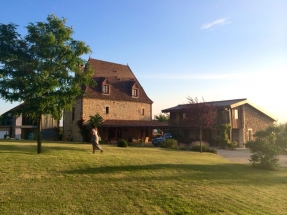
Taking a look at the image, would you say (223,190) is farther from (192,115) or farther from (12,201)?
(192,115)

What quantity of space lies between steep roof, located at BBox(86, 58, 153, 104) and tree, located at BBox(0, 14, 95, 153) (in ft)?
57.8

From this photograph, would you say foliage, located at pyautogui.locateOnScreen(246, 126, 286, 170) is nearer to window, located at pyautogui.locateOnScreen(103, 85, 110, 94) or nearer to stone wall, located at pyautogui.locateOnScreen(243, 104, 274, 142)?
stone wall, located at pyautogui.locateOnScreen(243, 104, 274, 142)

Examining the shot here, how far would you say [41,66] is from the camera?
13172 millimetres

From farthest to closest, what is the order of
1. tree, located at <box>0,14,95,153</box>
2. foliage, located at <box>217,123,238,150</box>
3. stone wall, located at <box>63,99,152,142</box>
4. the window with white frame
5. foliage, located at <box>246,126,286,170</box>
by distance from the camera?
the window with white frame < stone wall, located at <box>63,99,152,142</box> < foliage, located at <box>217,123,238,150</box> < foliage, located at <box>246,126,286,170</box> < tree, located at <box>0,14,95,153</box>

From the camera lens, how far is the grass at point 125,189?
21.6ft

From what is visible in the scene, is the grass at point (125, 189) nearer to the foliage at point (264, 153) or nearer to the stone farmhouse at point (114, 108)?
the foliage at point (264, 153)

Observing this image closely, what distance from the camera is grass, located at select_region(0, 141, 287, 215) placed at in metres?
6.58

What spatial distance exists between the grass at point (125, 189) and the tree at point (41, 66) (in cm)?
310

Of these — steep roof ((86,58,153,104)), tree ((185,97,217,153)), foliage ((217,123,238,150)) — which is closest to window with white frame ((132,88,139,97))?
steep roof ((86,58,153,104))

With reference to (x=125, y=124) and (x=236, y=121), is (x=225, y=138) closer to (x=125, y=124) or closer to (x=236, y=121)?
(x=236, y=121)

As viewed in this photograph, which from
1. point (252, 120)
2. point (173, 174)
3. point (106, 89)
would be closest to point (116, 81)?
point (106, 89)

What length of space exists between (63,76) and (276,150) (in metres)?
13.0

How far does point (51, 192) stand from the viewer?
7332mm

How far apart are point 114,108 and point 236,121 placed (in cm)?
1708
